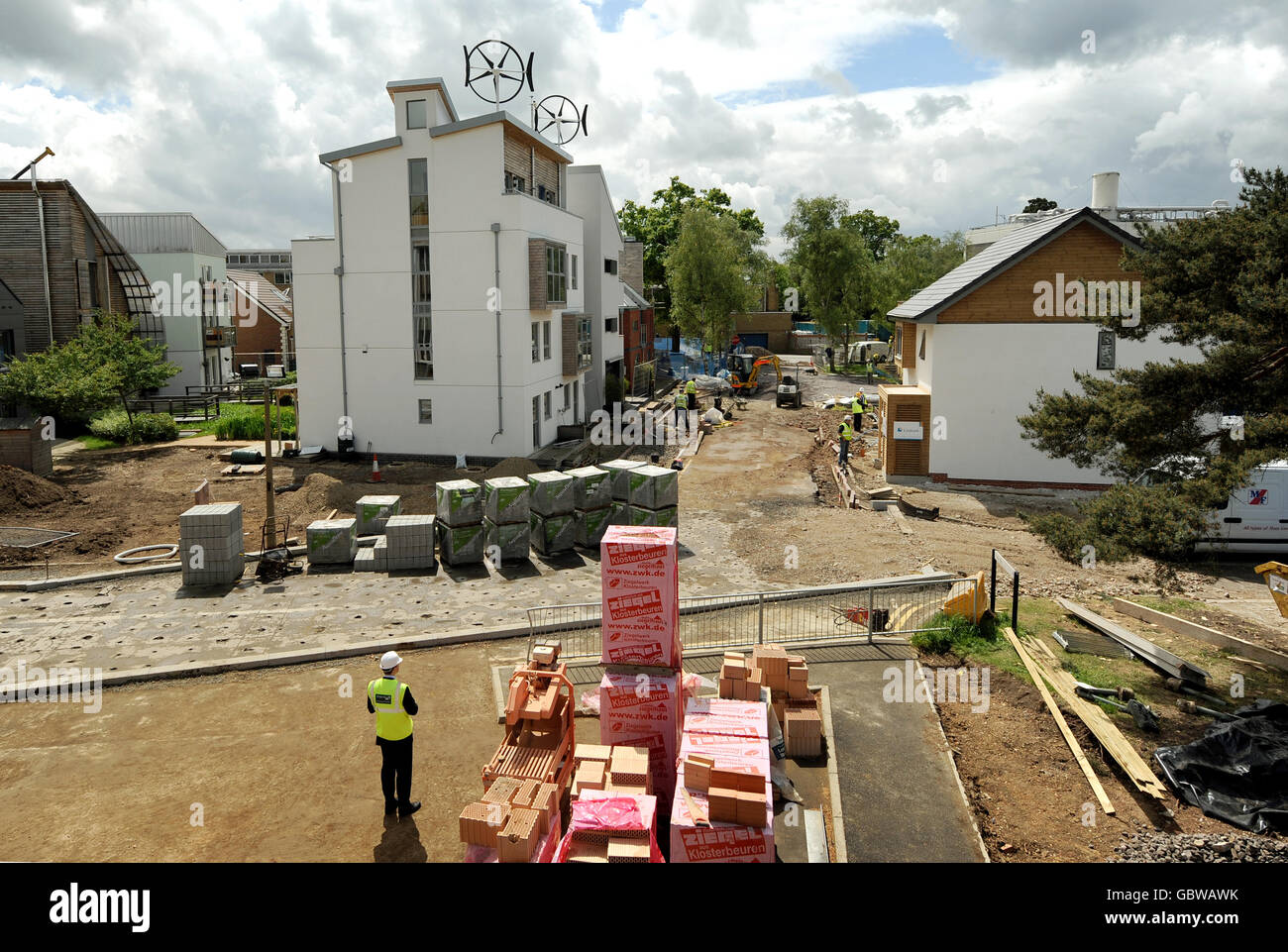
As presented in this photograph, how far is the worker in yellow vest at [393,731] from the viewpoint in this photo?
9.14 m

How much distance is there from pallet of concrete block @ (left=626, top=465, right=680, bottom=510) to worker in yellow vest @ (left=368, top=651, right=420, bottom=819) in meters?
11.3

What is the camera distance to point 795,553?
2061cm

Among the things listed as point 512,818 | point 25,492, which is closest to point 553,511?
point 512,818

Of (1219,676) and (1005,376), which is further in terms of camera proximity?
(1005,376)

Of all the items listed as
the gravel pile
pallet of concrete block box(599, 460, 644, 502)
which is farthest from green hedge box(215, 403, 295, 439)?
the gravel pile

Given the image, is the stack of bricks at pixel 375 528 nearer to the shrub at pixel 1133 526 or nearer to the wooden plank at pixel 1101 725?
the wooden plank at pixel 1101 725

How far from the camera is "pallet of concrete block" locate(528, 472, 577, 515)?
20234mm

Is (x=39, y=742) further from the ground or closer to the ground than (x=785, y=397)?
closer to the ground

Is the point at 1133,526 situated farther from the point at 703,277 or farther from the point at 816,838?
the point at 703,277

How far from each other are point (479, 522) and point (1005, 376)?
1820 cm

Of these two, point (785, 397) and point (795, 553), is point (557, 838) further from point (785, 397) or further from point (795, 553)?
point (785, 397)
